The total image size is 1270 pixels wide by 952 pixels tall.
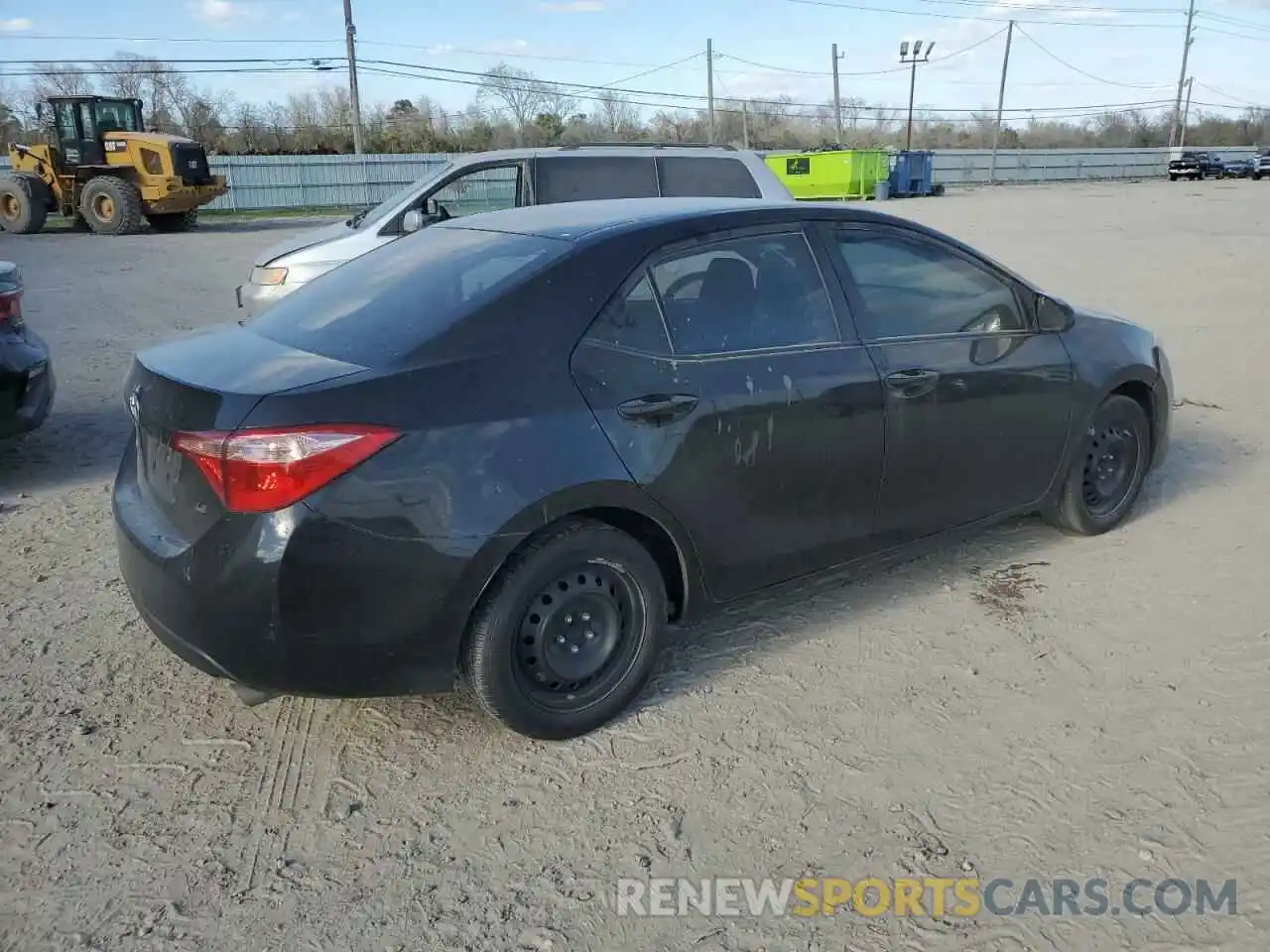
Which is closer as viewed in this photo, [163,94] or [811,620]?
[811,620]

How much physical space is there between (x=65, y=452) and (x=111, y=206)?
2040 cm

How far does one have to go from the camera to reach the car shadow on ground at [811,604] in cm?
353

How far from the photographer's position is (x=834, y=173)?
3812 cm

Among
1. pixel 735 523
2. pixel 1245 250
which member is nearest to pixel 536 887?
pixel 735 523

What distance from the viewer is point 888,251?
161 inches

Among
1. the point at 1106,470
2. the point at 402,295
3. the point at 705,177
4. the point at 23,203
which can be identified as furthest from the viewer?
the point at 23,203

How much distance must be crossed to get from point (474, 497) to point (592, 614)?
0.62 m

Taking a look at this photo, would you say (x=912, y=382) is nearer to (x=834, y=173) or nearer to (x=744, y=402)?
(x=744, y=402)

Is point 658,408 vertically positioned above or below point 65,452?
above

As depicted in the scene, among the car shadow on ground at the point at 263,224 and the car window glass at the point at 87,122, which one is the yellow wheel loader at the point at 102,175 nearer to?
the car window glass at the point at 87,122

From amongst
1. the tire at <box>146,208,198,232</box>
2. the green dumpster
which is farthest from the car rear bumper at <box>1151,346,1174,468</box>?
the green dumpster

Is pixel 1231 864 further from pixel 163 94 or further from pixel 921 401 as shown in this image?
pixel 163 94

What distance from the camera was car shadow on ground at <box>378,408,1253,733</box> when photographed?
11.6ft

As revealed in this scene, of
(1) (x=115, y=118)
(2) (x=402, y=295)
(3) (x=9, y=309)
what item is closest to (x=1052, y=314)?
(2) (x=402, y=295)
